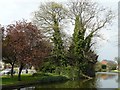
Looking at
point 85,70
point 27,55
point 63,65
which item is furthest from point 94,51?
point 27,55

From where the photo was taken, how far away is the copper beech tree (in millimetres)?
31103

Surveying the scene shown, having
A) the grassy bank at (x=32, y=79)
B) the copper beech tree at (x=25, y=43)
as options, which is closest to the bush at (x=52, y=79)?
the grassy bank at (x=32, y=79)

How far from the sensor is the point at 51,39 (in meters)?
50.3

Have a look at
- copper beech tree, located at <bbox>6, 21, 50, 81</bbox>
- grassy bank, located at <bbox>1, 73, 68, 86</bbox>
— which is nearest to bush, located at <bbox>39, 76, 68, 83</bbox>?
grassy bank, located at <bbox>1, 73, 68, 86</bbox>

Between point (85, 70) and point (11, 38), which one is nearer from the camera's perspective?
point (11, 38)

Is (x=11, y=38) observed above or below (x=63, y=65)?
above

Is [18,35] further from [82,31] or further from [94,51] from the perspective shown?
[94,51]

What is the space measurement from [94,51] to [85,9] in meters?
9.34

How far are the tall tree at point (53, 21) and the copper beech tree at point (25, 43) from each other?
672 inches

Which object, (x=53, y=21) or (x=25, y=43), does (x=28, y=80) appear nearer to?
(x=25, y=43)

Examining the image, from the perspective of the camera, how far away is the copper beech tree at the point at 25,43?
31.1 m

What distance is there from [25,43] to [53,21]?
20.5m

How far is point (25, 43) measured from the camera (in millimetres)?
31344

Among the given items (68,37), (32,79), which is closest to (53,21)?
(68,37)
